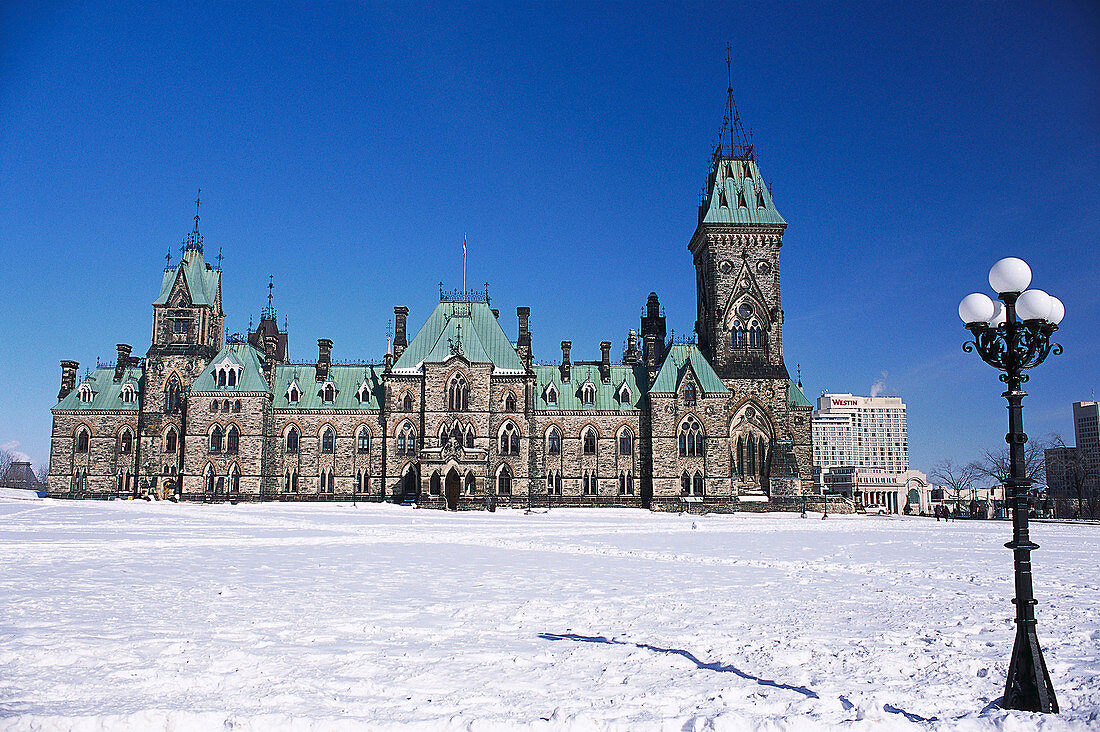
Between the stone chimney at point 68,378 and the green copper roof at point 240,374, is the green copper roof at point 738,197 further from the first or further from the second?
the stone chimney at point 68,378

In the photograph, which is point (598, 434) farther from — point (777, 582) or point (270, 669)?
point (270, 669)

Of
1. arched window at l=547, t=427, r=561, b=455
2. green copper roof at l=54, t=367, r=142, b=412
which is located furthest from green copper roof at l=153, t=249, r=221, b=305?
arched window at l=547, t=427, r=561, b=455

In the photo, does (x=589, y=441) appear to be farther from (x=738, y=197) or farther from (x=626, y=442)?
(x=738, y=197)

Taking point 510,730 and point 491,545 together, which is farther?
point 491,545

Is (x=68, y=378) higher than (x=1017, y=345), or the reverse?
(x=68, y=378)

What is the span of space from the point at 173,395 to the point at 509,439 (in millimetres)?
28070

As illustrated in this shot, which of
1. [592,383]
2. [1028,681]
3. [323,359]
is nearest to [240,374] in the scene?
[323,359]

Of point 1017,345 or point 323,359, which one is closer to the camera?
point 1017,345

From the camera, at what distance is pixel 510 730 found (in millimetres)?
7379

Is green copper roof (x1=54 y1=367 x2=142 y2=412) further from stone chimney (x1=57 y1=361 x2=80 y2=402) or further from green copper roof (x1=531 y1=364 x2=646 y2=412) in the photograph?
green copper roof (x1=531 y1=364 x2=646 y2=412)

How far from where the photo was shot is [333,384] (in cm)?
6569

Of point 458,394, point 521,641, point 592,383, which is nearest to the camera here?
point 521,641

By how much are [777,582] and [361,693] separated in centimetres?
1090

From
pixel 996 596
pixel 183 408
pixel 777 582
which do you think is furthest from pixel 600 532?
pixel 183 408
